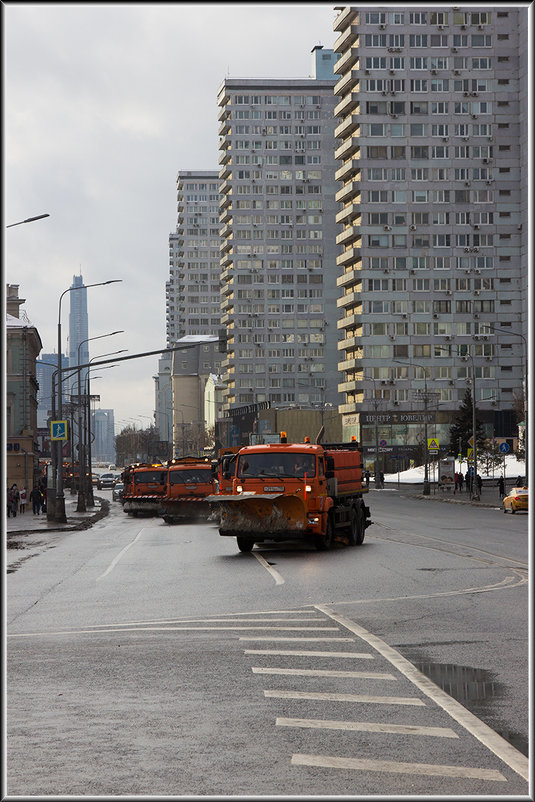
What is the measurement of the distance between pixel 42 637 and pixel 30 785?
717 centimetres

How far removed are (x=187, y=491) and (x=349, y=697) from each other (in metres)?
39.3

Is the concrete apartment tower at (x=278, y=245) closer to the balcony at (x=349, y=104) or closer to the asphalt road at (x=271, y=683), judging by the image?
the balcony at (x=349, y=104)

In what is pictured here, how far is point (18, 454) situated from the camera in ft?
245

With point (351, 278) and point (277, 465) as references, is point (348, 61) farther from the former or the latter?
point (277, 465)

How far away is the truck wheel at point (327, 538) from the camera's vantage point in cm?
2791

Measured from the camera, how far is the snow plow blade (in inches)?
1053

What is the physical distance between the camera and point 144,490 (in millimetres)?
57812

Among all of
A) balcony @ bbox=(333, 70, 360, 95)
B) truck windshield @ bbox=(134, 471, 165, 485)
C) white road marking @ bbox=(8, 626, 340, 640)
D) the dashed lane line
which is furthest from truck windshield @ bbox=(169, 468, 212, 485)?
balcony @ bbox=(333, 70, 360, 95)

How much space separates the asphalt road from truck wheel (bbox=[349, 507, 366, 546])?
24.4 ft

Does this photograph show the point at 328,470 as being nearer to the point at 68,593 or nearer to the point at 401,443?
→ the point at 68,593

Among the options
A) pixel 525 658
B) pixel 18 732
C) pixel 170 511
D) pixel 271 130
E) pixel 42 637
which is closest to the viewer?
pixel 18 732

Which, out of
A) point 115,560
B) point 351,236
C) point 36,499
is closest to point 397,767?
point 115,560

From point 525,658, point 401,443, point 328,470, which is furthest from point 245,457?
point 401,443

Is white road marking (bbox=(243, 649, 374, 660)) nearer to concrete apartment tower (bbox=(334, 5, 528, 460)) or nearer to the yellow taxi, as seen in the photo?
the yellow taxi
